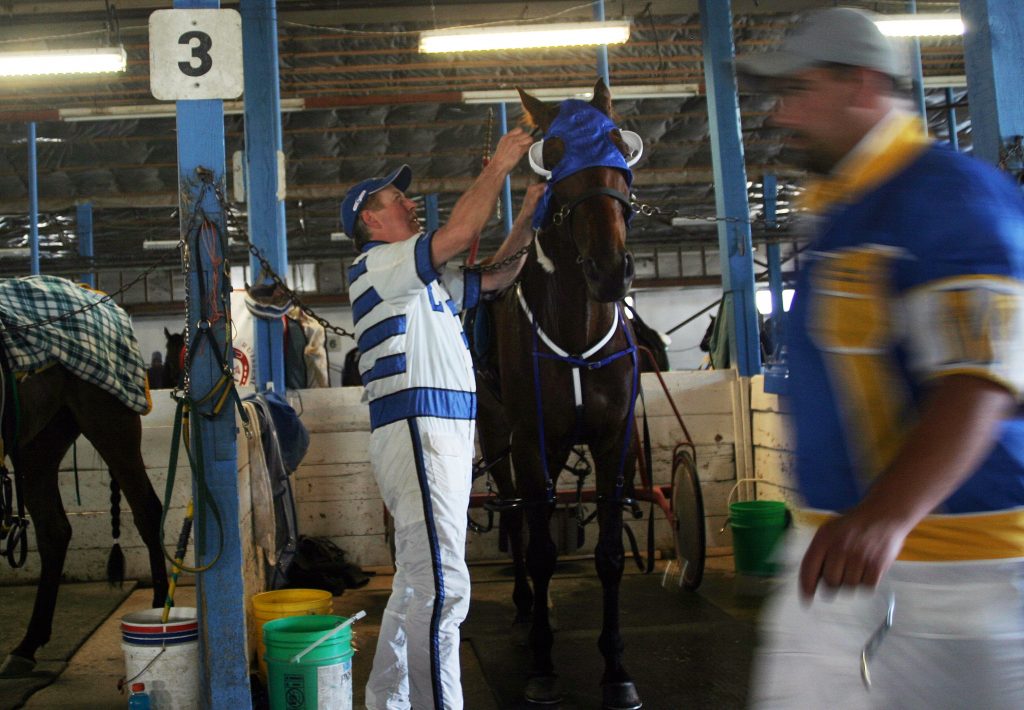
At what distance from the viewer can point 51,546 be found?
4.71 meters

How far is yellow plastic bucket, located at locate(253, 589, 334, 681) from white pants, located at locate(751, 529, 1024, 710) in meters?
2.79

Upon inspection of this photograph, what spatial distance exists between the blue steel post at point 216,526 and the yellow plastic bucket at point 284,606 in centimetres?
33

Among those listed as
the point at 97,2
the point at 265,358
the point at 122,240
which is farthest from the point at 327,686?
the point at 122,240

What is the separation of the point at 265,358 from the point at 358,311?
386cm

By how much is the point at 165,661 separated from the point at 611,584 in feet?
5.86

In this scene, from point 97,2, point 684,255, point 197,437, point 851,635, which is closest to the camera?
point 851,635

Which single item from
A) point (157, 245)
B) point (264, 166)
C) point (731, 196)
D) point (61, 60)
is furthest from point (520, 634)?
point (157, 245)

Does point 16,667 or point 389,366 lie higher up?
point 389,366

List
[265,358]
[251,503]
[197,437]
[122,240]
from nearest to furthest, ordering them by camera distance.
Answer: [197,437], [251,503], [265,358], [122,240]

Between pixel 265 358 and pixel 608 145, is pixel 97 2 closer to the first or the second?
pixel 265 358

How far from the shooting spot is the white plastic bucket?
137 inches

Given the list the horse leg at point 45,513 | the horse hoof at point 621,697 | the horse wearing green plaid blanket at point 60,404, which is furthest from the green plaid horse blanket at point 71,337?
the horse hoof at point 621,697

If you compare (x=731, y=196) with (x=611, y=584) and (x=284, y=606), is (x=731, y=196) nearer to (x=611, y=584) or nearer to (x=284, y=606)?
(x=611, y=584)

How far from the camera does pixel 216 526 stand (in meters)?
3.53
